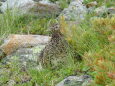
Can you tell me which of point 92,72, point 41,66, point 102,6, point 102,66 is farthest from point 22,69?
point 102,6

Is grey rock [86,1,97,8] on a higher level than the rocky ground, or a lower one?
higher

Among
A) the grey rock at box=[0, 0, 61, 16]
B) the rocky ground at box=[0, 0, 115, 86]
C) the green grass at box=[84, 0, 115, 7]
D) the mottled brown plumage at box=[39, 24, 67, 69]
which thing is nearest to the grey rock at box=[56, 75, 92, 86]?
the rocky ground at box=[0, 0, 115, 86]

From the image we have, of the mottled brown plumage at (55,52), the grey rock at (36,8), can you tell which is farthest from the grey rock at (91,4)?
the mottled brown plumage at (55,52)

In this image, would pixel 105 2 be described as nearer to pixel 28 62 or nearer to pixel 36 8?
pixel 36 8

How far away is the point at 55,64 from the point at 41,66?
24cm

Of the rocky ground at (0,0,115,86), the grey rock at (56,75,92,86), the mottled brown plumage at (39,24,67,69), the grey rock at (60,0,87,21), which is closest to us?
the grey rock at (56,75,92,86)

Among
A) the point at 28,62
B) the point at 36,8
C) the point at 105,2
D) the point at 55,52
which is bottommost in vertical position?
the point at 28,62

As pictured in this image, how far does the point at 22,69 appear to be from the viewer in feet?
17.9

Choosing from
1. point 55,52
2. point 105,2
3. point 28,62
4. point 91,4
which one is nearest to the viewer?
point 55,52

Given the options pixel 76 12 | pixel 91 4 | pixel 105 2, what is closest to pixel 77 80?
pixel 76 12

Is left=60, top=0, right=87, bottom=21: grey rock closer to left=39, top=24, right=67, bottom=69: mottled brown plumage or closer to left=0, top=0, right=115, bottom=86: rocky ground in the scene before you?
left=0, top=0, right=115, bottom=86: rocky ground

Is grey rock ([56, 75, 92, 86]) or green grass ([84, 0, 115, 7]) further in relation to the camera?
green grass ([84, 0, 115, 7])

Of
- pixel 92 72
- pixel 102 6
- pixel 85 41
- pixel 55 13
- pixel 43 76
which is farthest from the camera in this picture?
pixel 55 13

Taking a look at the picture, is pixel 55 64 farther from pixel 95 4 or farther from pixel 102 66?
pixel 95 4
